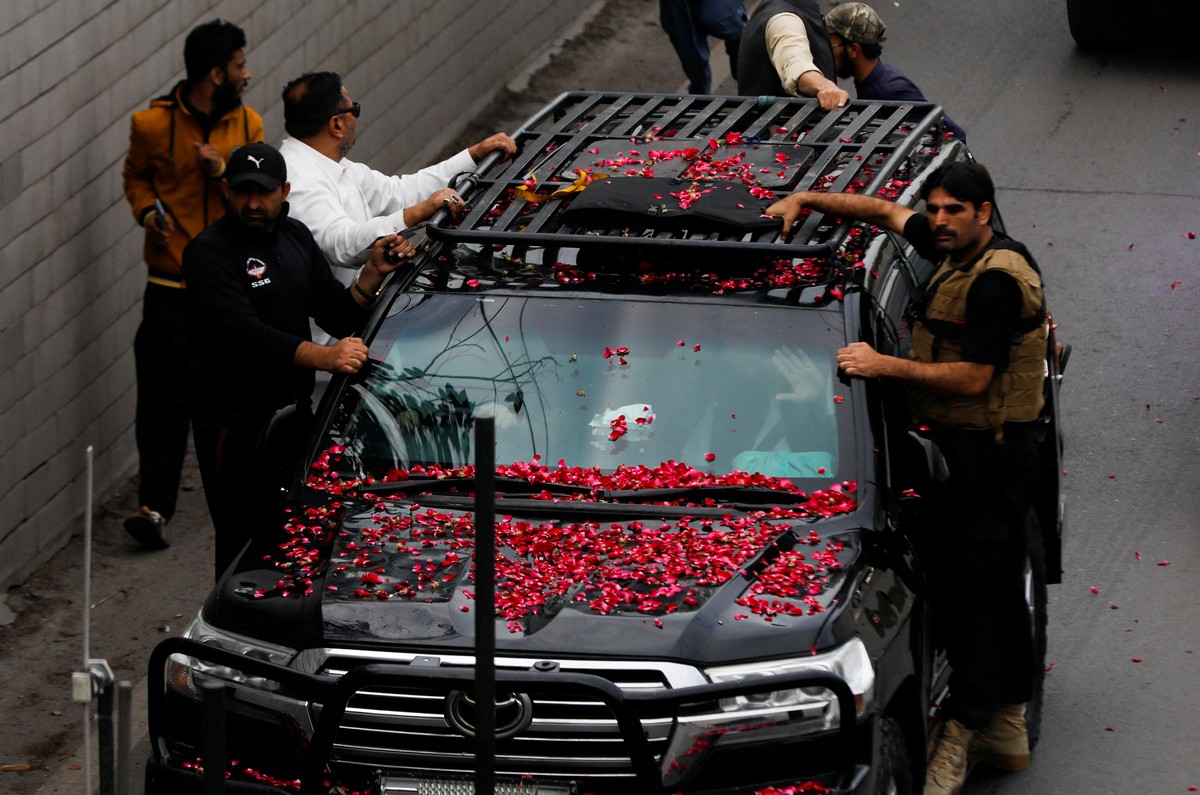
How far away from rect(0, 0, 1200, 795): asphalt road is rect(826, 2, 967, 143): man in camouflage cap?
1.79 metres

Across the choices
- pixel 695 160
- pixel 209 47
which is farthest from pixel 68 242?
pixel 695 160

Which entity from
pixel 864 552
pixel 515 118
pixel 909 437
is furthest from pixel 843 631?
pixel 515 118

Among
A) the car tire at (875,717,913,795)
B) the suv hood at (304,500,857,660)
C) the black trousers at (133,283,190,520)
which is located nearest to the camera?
the suv hood at (304,500,857,660)

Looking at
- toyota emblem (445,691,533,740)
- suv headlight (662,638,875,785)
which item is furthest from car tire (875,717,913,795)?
toyota emblem (445,691,533,740)

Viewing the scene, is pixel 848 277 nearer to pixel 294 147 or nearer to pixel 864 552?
pixel 864 552

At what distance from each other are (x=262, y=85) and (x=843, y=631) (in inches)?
252

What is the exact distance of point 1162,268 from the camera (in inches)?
431

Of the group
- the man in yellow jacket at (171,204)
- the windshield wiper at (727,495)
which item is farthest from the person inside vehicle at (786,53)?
the windshield wiper at (727,495)

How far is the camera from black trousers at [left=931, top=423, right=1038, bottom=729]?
5910 mm

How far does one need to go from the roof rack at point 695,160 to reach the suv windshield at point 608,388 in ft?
0.81

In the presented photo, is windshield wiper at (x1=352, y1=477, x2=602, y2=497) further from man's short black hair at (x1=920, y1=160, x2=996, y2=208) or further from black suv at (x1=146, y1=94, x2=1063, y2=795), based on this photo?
man's short black hair at (x1=920, y1=160, x2=996, y2=208)

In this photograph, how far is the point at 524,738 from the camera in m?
4.53

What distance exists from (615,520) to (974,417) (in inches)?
54.3

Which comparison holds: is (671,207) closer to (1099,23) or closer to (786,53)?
(786,53)
